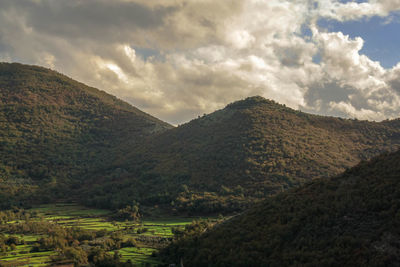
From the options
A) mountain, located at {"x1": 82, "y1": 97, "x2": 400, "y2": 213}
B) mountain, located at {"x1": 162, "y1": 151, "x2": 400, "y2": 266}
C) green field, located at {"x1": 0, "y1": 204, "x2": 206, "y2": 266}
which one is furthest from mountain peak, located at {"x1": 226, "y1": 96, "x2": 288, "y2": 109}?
mountain, located at {"x1": 162, "y1": 151, "x2": 400, "y2": 266}

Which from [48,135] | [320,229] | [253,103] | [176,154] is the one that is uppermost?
[253,103]

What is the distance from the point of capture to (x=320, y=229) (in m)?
28.8

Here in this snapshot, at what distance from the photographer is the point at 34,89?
606 ft

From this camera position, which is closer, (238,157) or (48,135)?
(238,157)

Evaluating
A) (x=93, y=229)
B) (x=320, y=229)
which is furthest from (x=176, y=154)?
(x=320, y=229)

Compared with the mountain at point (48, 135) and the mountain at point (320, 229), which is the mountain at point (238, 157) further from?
the mountain at point (320, 229)

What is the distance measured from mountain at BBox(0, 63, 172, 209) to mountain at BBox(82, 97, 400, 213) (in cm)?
1589

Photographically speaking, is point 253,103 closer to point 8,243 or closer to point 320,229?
point 8,243

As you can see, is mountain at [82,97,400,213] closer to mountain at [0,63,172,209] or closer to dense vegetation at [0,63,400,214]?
dense vegetation at [0,63,400,214]

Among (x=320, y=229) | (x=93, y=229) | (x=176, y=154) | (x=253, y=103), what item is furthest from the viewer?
(x=253, y=103)

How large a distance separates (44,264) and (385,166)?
4309cm

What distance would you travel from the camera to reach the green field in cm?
4122

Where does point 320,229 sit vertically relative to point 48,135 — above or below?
below

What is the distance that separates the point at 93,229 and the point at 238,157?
61171 mm
